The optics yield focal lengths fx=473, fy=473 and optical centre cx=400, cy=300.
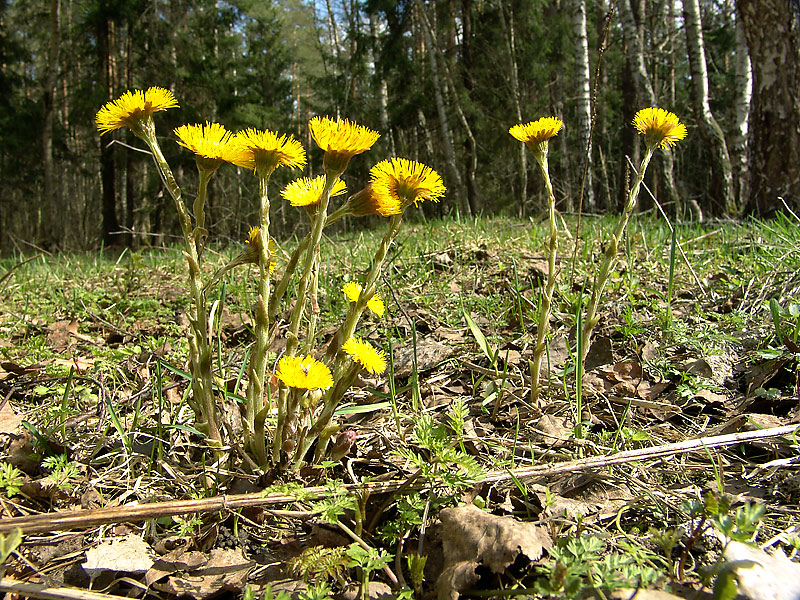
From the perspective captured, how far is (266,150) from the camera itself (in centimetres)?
101

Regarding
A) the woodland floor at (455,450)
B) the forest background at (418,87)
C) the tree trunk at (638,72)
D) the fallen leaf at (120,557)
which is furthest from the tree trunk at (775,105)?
the fallen leaf at (120,557)

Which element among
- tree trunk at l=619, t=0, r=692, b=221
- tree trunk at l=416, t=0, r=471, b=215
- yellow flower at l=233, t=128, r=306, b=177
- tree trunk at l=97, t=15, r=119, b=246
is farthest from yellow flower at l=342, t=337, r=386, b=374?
tree trunk at l=97, t=15, r=119, b=246

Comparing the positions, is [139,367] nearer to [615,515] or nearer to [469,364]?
[469,364]

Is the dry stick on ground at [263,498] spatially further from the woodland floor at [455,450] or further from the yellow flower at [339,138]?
the yellow flower at [339,138]

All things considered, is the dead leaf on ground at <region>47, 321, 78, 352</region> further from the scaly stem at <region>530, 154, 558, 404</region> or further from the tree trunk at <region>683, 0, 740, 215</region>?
the tree trunk at <region>683, 0, 740, 215</region>

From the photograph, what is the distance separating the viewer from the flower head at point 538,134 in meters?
1.38

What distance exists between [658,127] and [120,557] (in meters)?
1.70

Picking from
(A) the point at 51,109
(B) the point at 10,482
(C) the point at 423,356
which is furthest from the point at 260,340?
(A) the point at 51,109

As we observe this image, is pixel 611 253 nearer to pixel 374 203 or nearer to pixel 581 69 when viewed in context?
pixel 374 203

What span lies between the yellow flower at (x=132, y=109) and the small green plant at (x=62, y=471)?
2.59ft

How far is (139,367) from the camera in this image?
1.89m

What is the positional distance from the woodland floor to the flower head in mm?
602

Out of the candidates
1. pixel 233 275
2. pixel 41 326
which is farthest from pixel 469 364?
pixel 41 326

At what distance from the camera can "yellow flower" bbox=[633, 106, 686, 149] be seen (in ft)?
4.42
